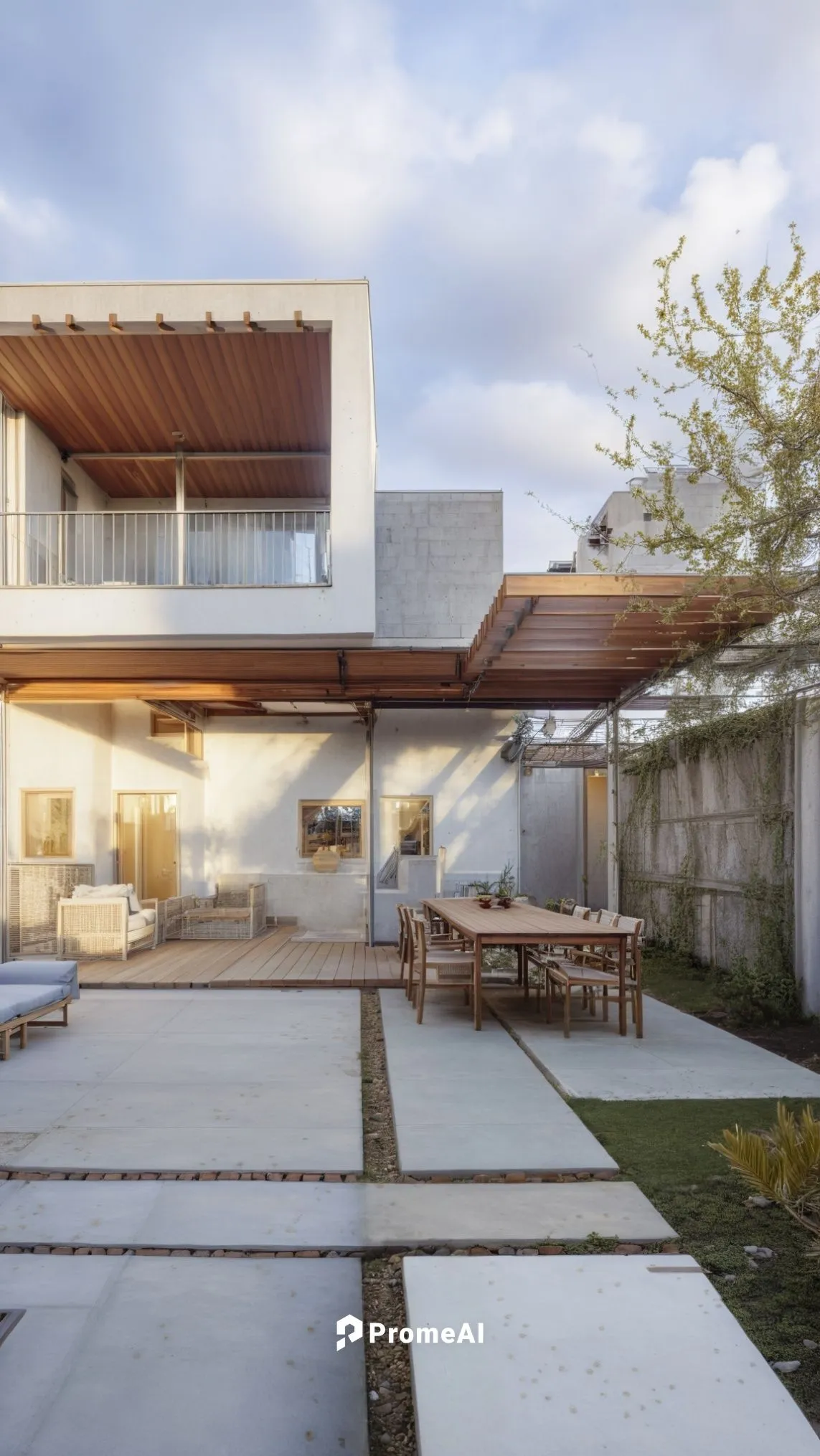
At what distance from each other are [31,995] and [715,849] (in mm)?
6288

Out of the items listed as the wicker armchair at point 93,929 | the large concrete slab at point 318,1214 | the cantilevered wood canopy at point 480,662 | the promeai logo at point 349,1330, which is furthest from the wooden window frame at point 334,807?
the promeai logo at point 349,1330

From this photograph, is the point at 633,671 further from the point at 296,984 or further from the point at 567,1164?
the point at 567,1164

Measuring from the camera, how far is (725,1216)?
3.37 meters

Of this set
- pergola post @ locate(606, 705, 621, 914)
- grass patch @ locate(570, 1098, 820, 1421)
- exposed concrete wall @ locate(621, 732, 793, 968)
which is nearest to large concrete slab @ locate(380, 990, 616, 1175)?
grass patch @ locate(570, 1098, 820, 1421)

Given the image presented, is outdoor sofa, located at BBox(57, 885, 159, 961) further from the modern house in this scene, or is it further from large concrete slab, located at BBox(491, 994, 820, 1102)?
large concrete slab, located at BBox(491, 994, 820, 1102)

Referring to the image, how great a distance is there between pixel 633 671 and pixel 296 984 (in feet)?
15.4

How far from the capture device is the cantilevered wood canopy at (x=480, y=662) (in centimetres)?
652

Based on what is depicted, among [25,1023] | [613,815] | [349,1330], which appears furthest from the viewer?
[613,815]

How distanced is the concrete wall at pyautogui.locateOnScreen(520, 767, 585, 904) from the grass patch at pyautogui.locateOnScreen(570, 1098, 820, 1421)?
11481 millimetres

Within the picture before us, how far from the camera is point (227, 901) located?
12.6 m

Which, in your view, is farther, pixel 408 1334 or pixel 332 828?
pixel 332 828

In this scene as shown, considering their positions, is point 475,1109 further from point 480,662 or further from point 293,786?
point 293,786

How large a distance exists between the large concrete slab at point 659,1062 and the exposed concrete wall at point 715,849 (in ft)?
4.30

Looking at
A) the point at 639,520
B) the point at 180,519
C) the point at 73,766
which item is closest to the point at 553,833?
the point at 639,520
